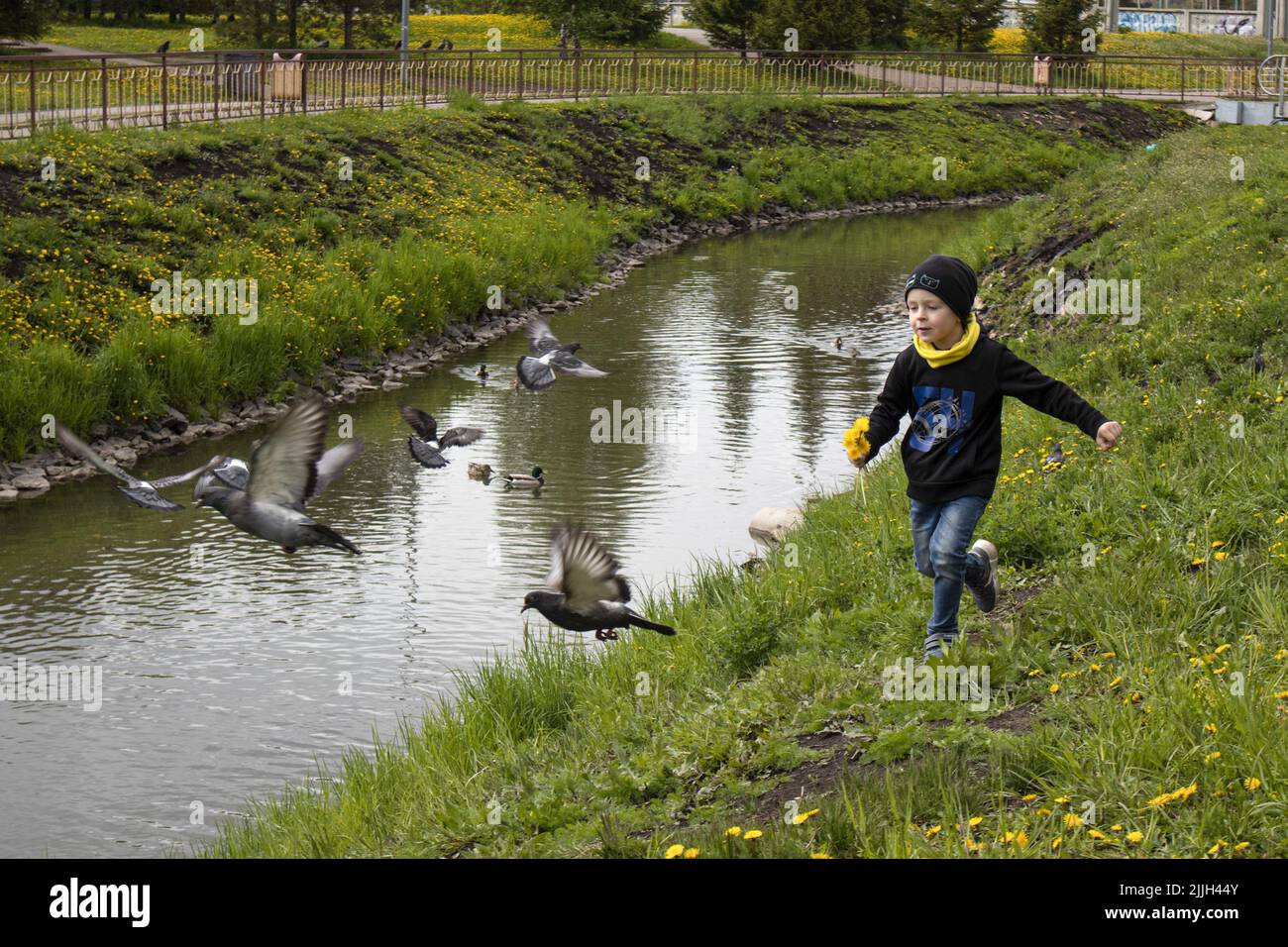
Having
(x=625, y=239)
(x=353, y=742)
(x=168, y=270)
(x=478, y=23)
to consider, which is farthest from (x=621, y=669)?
(x=478, y=23)

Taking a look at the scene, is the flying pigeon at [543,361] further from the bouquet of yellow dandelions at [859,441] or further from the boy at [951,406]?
the bouquet of yellow dandelions at [859,441]

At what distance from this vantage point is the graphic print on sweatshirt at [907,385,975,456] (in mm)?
6980

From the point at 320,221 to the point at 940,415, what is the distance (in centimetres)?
1953

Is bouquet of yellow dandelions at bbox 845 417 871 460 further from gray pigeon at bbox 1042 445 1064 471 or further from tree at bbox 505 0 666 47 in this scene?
tree at bbox 505 0 666 47

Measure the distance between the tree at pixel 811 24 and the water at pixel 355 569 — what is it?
3619 centimetres

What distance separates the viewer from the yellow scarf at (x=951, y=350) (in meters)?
6.98

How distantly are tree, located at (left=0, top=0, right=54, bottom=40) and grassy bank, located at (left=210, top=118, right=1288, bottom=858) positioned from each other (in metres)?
35.2

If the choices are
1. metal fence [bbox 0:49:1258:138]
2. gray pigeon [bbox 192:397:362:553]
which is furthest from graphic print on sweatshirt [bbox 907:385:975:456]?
metal fence [bbox 0:49:1258:138]

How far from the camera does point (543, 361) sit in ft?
45.5

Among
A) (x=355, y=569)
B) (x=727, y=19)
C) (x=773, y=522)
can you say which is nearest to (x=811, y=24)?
(x=727, y=19)

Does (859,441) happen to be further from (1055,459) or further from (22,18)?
(22,18)

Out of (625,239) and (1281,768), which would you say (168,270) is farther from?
(1281,768)
